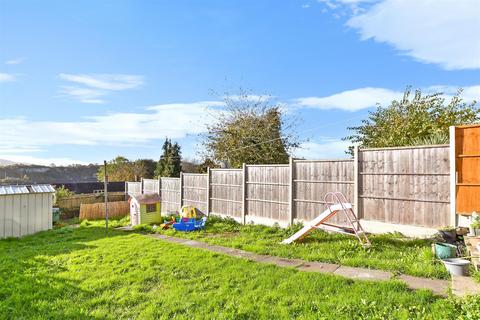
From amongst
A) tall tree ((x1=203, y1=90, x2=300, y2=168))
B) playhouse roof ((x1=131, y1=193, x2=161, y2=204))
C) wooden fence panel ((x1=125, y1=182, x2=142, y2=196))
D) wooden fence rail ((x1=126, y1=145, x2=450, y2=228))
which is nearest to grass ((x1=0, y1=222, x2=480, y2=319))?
wooden fence rail ((x1=126, y1=145, x2=450, y2=228))

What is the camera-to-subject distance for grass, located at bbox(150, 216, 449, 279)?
4980 mm

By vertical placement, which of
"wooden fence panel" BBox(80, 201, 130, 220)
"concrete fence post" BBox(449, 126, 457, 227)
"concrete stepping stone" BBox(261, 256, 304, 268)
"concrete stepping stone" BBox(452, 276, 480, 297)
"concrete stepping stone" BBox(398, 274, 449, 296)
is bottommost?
"wooden fence panel" BBox(80, 201, 130, 220)

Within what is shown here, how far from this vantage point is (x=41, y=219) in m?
11.5

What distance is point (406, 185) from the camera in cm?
696

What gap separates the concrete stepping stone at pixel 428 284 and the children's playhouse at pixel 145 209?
9.14 metres

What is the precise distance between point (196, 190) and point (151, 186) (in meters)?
3.92

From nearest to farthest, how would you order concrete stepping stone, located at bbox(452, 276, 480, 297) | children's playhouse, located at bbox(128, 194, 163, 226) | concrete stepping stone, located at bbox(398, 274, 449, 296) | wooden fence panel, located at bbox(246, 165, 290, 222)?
concrete stepping stone, located at bbox(452, 276, 480, 297)
concrete stepping stone, located at bbox(398, 274, 449, 296)
wooden fence panel, located at bbox(246, 165, 290, 222)
children's playhouse, located at bbox(128, 194, 163, 226)

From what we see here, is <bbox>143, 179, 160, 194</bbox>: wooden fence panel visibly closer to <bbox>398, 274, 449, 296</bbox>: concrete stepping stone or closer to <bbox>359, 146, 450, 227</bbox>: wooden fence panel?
<bbox>359, 146, 450, 227</bbox>: wooden fence panel

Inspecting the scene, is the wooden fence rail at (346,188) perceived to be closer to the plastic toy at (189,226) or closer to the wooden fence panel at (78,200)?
the plastic toy at (189,226)

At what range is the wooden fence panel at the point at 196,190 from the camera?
12070 millimetres

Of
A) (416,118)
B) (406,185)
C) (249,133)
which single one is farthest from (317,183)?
(249,133)

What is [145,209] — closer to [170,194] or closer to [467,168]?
[170,194]

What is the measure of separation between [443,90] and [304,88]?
5.52m

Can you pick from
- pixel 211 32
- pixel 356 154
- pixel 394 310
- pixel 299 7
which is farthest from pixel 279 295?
pixel 211 32
